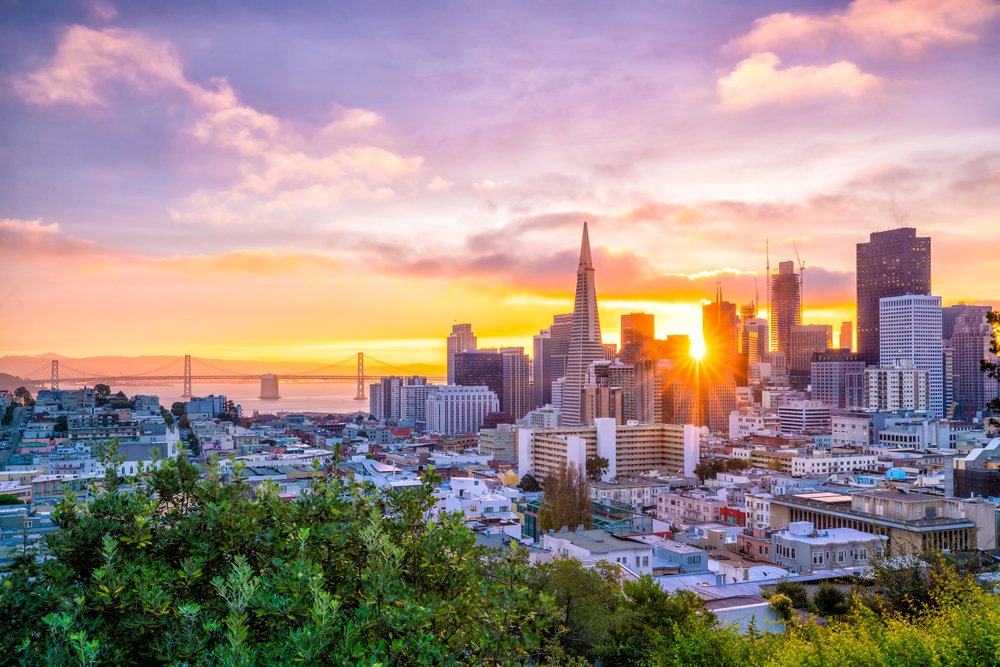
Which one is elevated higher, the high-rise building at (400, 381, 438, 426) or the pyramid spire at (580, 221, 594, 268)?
the pyramid spire at (580, 221, 594, 268)

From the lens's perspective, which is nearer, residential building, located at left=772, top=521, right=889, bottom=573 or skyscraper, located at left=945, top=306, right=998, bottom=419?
residential building, located at left=772, top=521, right=889, bottom=573

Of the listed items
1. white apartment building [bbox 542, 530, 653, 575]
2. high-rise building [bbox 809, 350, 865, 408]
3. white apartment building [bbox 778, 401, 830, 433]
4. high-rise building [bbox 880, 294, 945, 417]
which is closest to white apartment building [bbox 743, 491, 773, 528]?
white apartment building [bbox 542, 530, 653, 575]

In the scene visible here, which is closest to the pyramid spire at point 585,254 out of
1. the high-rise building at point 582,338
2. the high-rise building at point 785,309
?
the high-rise building at point 582,338

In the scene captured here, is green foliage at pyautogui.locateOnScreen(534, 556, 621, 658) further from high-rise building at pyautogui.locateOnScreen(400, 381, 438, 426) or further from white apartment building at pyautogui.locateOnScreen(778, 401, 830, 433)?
high-rise building at pyautogui.locateOnScreen(400, 381, 438, 426)

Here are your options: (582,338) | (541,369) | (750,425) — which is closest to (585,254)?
(582,338)

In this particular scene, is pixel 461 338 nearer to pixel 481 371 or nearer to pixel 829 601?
pixel 481 371

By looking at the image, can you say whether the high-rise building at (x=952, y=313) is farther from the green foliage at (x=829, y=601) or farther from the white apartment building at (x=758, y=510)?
the green foliage at (x=829, y=601)

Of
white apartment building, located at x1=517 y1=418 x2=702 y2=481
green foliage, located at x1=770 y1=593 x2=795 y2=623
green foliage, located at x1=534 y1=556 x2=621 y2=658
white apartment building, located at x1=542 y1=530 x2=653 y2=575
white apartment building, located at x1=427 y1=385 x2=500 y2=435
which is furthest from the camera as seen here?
white apartment building, located at x1=427 y1=385 x2=500 y2=435
